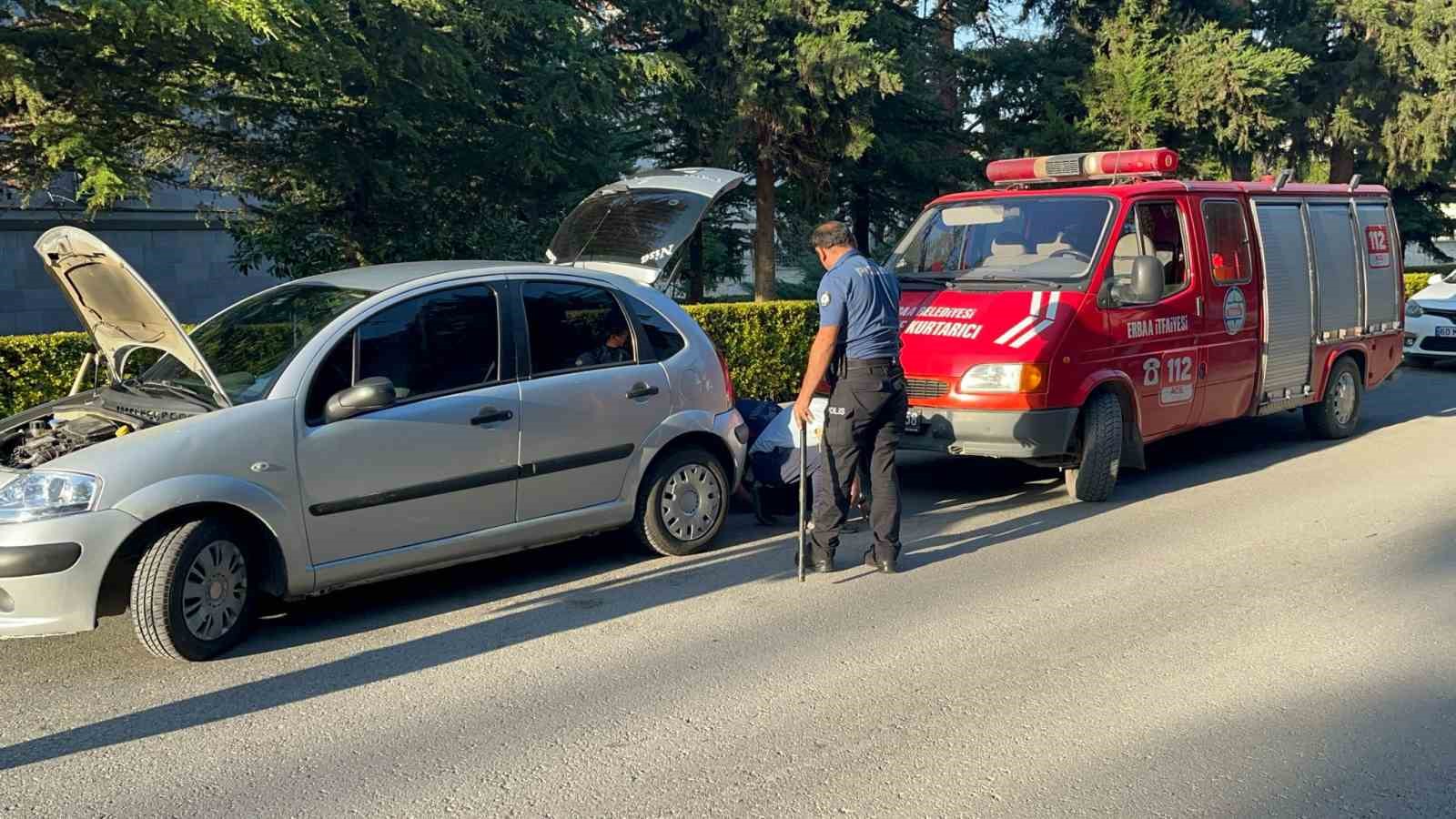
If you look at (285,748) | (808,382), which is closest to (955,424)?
(808,382)

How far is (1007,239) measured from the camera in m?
9.07

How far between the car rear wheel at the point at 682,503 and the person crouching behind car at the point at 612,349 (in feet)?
1.98

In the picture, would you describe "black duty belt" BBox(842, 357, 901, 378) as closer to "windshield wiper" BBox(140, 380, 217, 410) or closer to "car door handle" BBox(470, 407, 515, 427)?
"car door handle" BBox(470, 407, 515, 427)

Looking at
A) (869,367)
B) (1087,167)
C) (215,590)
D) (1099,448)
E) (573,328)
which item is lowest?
(1099,448)

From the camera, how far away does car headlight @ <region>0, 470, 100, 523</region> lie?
191 inches

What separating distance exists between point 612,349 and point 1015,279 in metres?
3.27

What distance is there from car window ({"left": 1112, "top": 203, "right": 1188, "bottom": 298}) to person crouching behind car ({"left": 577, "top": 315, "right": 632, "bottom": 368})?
11.8ft

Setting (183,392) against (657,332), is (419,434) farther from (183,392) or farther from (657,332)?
(657,332)

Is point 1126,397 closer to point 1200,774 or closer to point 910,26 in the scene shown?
point 1200,774

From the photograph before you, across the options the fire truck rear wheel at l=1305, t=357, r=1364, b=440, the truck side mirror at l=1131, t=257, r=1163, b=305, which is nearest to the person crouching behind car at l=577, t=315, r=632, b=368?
the truck side mirror at l=1131, t=257, r=1163, b=305

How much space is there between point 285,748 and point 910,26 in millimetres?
14113

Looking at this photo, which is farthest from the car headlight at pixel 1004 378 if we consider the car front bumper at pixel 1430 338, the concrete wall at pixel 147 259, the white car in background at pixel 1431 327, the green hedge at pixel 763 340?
the concrete wall at pixel 147 259

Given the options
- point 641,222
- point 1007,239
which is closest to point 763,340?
point 1007,239

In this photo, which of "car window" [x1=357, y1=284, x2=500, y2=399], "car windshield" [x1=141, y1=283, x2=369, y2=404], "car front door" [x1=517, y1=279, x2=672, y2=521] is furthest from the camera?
"car front door" [x1=517, y1=279, x2=672, y2=521]
